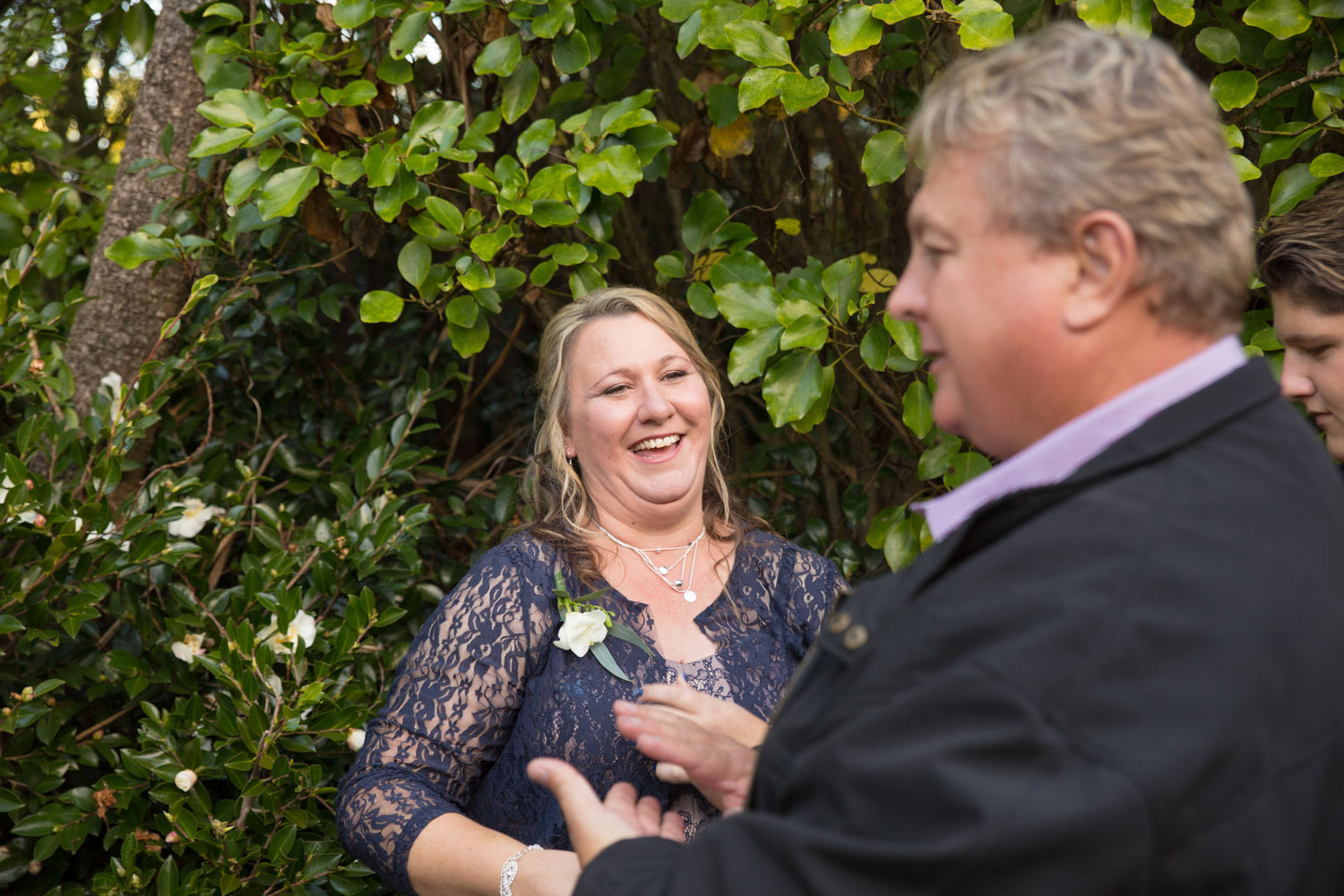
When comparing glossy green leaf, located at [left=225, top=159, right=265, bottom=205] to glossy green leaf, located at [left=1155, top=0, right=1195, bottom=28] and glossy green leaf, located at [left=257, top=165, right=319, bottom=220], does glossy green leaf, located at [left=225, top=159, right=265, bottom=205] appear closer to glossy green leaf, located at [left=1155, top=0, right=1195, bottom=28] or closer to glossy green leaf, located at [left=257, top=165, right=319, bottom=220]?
glossy green leaf, located at [left=257, top=165, right=319, bottom=220]

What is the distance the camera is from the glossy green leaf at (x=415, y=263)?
2582mm

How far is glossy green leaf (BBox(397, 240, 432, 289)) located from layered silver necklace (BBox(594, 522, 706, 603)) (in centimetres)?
75

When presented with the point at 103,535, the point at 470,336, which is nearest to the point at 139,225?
the point at 103,535

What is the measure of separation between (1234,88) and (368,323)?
2.10 m

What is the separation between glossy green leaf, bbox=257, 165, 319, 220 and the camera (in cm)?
243

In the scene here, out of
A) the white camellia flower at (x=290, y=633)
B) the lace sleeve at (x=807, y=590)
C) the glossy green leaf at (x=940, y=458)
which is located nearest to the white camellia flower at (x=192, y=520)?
the white camellia flower at (x=290, y=633)

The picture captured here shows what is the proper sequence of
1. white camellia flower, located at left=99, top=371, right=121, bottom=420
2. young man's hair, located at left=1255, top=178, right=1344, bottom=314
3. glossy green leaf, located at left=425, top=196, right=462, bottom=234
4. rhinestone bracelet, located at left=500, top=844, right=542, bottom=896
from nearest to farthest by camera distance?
rhinestone bracelet, located at left=500, top=844, right=542, bottom=896 → young man's hair, located at left=1255, top=178, right=1344, bottom=314 → glossy green leaf, located at left=425, top=196, right=462, bottom=234 → white camellia flower, located at left=99, top=371, right=121, bottom=420

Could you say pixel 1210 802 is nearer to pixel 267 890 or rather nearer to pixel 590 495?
pixel 590 495

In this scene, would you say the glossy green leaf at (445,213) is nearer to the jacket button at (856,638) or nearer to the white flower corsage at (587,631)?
the white flower corsage at (587,631)

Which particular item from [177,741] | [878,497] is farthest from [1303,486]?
[878,497]

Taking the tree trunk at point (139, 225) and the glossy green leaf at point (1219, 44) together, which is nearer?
the glossy green leaf at point (1219, 44)

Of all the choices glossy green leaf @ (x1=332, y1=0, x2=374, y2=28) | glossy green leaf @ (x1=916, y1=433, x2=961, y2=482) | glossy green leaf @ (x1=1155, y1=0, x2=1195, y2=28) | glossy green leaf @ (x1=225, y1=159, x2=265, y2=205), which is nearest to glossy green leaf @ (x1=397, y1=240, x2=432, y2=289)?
glossy green leaf @ (x1=225, y1=159, x2=265, y2=205)

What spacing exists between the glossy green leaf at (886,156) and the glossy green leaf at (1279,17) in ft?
2.27

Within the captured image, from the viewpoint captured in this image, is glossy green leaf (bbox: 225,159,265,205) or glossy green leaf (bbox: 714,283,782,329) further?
glossy green leaf (bbox: 225,159,265,205)
